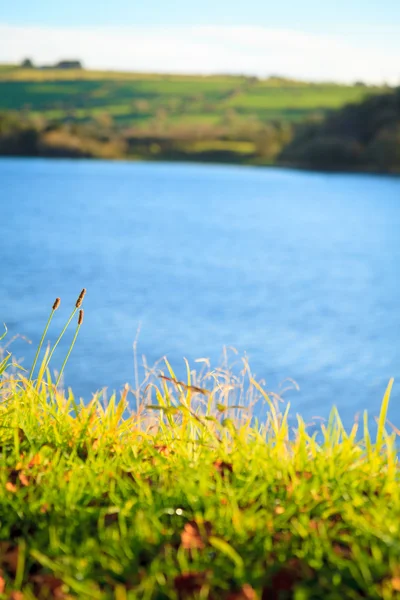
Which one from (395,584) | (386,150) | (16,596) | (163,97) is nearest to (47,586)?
(16,596)

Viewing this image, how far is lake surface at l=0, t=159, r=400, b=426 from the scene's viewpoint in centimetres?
1673

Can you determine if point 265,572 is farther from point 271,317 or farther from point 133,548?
point 271,317

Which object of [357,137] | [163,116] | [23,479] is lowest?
[23,479]

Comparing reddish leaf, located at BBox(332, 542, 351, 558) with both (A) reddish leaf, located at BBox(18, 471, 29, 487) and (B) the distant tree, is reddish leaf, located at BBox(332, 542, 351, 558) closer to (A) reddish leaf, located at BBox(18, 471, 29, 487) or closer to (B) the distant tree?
(A) reddish leaf, located at BBox(18, 471, 29, 487)

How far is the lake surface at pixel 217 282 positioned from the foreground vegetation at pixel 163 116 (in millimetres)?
10468

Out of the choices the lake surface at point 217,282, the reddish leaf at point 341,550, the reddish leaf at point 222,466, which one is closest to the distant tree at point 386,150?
the lake surface at point 217,282

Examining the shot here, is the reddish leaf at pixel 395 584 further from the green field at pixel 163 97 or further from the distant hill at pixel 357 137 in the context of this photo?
the green field at pixel 163 97

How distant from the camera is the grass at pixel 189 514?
2.62 meters

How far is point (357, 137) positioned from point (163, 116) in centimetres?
2127

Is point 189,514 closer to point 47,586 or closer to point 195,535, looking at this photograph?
point 195,535

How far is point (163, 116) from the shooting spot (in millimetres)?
80875

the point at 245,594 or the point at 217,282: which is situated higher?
the point at 245,594

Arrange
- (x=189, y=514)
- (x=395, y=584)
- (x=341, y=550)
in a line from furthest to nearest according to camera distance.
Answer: (x=189, y=514)
(x=341, y=550)
(x=395, y=584)

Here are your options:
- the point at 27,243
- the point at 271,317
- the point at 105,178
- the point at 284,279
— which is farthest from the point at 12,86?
the point at 271,317
